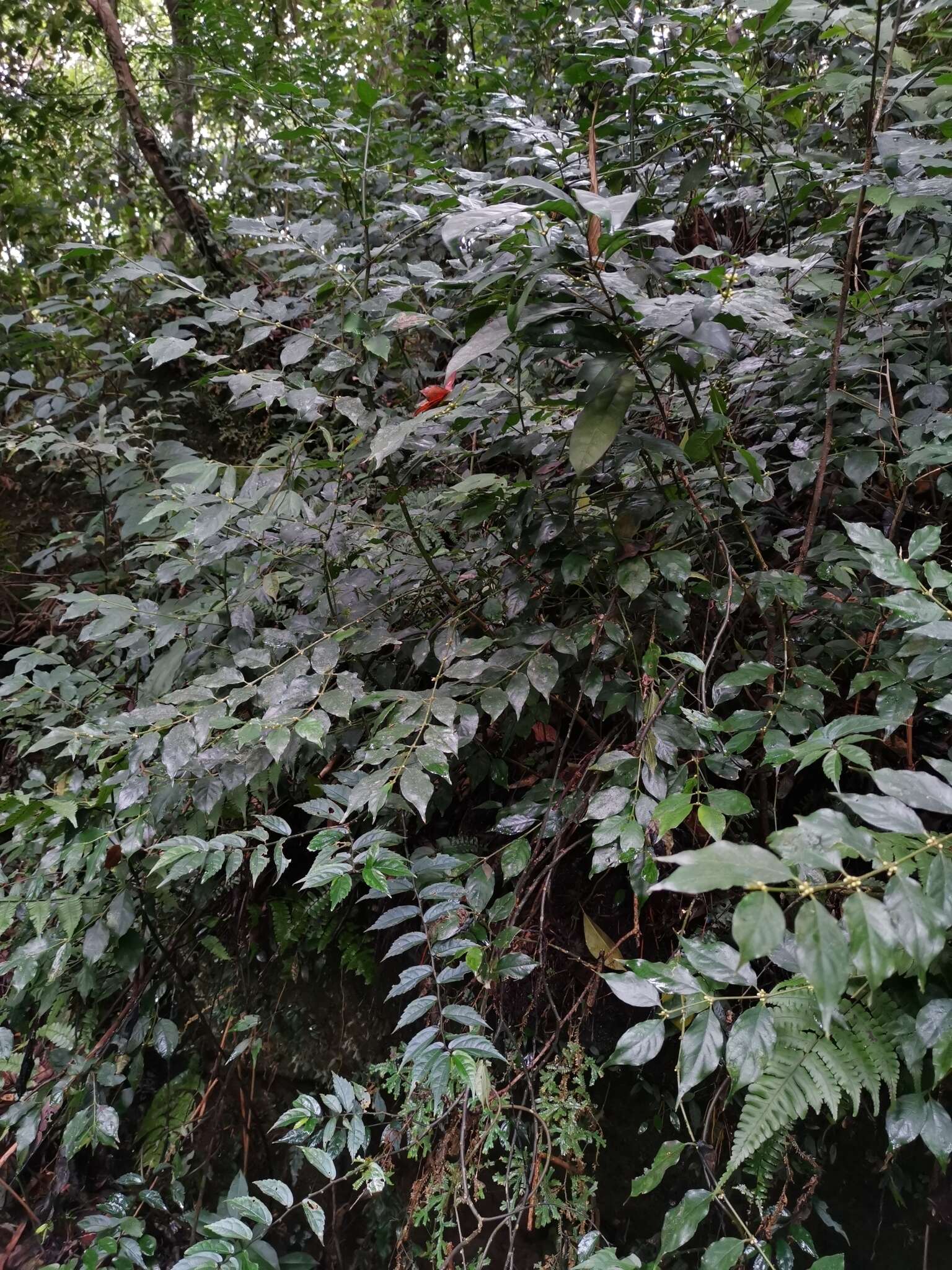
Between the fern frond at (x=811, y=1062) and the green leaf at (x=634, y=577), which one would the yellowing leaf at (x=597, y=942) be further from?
the green leaf at (x=634, y=577)

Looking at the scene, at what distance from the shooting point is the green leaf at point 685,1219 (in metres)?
0.83

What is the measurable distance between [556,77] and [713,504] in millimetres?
1962

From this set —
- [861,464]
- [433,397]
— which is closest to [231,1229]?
[433,397]

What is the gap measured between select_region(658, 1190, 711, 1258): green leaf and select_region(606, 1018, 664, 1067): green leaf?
19cm

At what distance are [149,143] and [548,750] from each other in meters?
2.80

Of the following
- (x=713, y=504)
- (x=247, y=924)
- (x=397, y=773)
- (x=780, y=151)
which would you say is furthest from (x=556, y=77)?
(x=247, y=924)

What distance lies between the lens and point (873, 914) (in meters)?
0.54

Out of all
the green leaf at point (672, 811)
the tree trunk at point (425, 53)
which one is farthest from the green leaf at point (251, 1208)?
the tree trunk at point (425, 53)

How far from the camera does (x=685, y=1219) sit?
846mm

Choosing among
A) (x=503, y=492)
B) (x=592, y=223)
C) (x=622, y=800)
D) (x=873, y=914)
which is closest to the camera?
(x=873, y=914)

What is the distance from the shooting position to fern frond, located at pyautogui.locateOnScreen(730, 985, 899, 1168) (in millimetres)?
748

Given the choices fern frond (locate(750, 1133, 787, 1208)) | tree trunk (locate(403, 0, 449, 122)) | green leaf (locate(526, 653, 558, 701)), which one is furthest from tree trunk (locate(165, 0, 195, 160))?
fern frond (locate(750, 1133, 787, 1208))

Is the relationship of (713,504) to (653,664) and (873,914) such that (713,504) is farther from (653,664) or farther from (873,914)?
(873,914)

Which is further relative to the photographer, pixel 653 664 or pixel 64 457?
pixel 64 457
